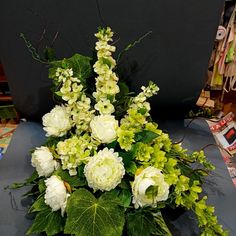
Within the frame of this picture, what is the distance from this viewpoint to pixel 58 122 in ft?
2.83

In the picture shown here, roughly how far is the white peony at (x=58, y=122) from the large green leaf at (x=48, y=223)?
22 cm

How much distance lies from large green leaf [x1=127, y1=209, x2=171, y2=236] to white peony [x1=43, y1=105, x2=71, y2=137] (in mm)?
307

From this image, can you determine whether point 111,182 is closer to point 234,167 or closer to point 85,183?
point 85,183

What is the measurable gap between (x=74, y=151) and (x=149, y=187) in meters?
0.22

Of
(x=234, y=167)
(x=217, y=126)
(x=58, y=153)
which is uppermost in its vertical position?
(x=58, y=153)

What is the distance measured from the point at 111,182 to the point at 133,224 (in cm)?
13

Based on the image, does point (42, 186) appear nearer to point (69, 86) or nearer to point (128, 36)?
point (69, 86)

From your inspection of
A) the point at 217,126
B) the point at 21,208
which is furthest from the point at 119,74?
the point at 217,126

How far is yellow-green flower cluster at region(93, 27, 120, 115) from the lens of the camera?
0.81 m

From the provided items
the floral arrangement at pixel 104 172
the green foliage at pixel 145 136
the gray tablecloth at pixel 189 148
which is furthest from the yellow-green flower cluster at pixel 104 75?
the gray tablecloth at pixel 189 148

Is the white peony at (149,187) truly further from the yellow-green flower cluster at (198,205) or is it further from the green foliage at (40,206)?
the green foliage at (40,206)

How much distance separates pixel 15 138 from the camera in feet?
3.88

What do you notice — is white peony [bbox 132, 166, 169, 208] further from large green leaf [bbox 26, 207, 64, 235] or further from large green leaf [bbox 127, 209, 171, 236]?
large green leaf [bbox 26, 207, 64, 235]

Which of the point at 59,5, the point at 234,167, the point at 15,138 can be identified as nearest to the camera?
the point at 59,5
